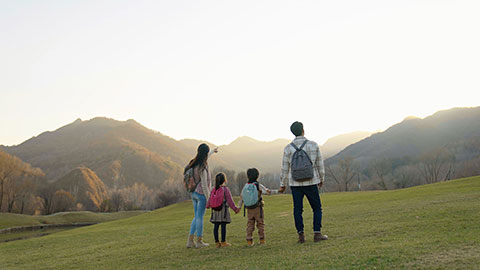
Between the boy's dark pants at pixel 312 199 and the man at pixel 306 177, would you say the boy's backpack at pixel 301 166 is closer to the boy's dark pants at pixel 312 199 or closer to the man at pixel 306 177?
the man at pixel 306 177

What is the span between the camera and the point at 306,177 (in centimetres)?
976

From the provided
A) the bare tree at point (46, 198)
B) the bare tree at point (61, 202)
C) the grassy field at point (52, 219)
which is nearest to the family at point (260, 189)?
the grassy field at point (52, 219)

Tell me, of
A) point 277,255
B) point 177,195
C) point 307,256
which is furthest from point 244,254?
point 177,195

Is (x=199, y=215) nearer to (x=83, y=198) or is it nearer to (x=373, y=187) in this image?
(x=373, y=187)

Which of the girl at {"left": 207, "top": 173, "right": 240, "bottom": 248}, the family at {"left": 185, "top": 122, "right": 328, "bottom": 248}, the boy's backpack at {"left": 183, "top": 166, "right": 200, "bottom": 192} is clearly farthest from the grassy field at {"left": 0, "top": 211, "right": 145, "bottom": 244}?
the girl at {"left": 207, "top": 173, "right": 240, "bottom": 248}

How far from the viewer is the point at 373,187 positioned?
4894 inches

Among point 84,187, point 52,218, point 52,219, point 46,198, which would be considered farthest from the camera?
point 84,187

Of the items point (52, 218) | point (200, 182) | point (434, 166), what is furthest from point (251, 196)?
point (434, 166)

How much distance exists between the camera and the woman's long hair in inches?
439

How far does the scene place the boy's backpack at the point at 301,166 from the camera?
977 centimetres

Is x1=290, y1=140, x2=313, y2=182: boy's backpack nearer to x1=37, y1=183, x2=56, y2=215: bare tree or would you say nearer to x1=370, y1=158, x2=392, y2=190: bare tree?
x1=370, y1=158, x2=392, y2=190: bare tree

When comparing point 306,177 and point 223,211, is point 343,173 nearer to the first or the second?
point 223,211

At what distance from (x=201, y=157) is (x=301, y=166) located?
3.17 metres

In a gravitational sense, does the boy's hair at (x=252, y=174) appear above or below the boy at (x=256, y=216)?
above
